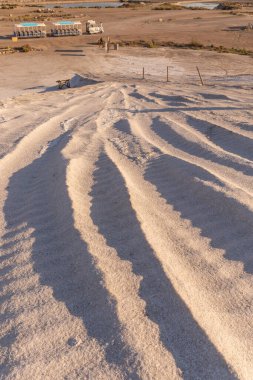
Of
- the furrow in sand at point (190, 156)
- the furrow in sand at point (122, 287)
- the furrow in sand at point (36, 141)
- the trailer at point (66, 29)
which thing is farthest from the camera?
the trailer at point (66, 29)

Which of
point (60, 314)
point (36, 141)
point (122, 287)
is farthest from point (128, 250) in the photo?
point (36, 141)

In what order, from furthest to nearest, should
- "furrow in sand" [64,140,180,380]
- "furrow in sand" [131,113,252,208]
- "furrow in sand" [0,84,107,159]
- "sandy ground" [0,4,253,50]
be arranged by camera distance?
"sandy ground" [0,4,253,50] → "furrow in sand" [0,84,107,159] → "furrow in sand" [131,113,252,208] → "furrow in sand" [64,140,180,380]

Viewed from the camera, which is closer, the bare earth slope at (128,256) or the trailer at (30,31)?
the bare earth slope at (128,256)

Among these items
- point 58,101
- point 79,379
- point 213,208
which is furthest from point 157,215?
point 58,101

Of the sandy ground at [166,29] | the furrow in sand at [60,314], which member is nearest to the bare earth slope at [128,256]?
the furrow in sand at [60,314]

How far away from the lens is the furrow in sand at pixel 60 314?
195cm

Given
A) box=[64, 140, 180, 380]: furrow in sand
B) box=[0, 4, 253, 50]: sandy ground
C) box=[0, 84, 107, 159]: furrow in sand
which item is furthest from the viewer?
box=[0, 4, 253, 50]: sandy ground

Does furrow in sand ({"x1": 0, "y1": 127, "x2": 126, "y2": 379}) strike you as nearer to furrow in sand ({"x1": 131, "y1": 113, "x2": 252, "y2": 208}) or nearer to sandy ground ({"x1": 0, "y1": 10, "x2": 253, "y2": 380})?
sandy ground ({"x1": 0, "y1": 10, "x2": 253, "y2": 380})

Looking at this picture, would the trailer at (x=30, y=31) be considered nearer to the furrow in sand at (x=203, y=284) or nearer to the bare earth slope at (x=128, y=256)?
the bare earth slope at (x=128, y=256)

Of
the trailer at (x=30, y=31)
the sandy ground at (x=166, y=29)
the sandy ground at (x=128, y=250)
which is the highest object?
the sandy ground at (x=128, y=250)

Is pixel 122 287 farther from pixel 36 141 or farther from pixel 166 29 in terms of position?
pixel 166 29

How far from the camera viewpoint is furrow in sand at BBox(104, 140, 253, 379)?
6.35 ft

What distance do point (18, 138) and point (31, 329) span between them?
13.4ft

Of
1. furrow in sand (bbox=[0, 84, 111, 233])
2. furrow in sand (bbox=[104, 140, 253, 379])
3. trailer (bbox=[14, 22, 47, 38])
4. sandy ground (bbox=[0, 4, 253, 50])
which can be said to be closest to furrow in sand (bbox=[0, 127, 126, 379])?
furrow in sand (bbox=[104, 140, 253, 379])
